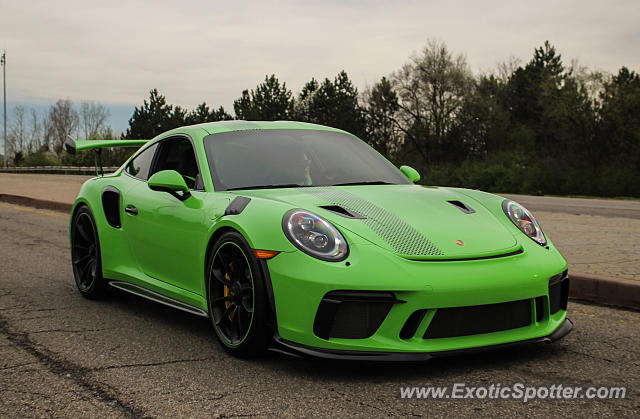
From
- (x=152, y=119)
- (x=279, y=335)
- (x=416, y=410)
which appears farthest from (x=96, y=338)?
(x=152, y=119)

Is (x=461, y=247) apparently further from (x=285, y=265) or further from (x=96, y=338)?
(x=96, y=338)

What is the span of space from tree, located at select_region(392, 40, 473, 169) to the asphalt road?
166ft

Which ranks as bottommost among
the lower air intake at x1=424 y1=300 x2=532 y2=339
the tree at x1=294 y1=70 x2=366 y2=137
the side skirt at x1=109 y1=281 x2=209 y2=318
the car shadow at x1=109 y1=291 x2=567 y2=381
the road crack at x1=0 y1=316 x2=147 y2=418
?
the road crack at x1=0 y1=316 x2=147 y2=418

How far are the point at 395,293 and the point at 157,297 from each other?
2.09 m

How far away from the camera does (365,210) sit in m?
3.89

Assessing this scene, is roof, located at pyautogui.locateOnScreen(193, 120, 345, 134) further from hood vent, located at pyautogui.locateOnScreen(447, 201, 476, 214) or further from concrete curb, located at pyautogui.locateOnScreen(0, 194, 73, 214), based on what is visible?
concrete curb, located at pyautogui.locateOnScreen(0, 194, 73, 214)

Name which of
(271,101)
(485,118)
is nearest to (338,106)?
(271,101)

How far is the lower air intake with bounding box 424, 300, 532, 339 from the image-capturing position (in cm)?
341

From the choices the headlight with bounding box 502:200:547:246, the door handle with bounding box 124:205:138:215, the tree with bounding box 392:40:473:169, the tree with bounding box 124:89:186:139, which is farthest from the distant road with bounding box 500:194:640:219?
the tree with bounding box 124:89:186:139

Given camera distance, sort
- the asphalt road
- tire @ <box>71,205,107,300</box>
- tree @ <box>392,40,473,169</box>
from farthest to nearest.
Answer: tree @ <box>392,40,473,169</box>, tire @ <box>71,205,107,300</box>, the asphalt road

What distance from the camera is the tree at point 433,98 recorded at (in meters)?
54.1

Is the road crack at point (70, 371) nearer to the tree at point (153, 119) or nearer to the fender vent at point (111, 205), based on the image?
the fender vent at point (111, 205)

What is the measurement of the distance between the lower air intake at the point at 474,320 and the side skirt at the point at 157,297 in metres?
1.47

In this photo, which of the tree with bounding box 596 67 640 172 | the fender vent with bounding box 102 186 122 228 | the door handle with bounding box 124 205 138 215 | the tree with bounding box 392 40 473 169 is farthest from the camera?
the tree with bounding box 392 40 473 169
